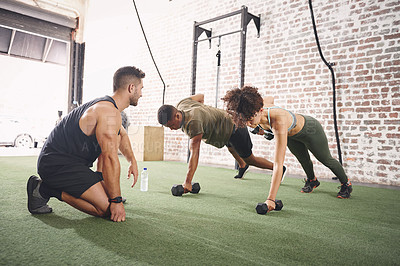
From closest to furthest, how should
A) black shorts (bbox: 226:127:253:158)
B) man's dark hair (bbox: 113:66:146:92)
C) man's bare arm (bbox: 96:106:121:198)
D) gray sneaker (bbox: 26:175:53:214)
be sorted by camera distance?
man's bare arm (bbox: 96:106:121:198) → gray sneaker (bbox: 26:175:53:214) → man's dark hair (bbox: 113:66:146:92) → black shorts (bbox: 226:127:253:158)

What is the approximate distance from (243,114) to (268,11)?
3510mm

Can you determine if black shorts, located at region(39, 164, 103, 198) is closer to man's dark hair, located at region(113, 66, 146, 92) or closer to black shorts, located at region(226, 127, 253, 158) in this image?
man's dark hair, located at region(113, 66, 146, 92)

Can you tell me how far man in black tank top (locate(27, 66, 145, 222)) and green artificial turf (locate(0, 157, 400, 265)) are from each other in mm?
91

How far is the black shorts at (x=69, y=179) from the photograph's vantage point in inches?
64.1

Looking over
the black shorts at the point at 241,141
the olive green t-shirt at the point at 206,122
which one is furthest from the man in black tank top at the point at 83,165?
the black shorts at the point at 241,141

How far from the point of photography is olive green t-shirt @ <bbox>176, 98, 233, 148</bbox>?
8.19ft

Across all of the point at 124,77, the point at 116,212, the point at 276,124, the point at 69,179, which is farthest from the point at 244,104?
the point at 69,179

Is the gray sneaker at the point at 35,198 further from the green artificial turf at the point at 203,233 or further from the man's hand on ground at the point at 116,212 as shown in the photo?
the man's hand on ground at the point at 116,212

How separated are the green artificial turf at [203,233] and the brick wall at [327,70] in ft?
4.86

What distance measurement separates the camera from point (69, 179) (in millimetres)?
1631

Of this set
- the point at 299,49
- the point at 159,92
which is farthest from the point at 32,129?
the point at 299,49

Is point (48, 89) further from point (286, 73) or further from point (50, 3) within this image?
point (286, 73)

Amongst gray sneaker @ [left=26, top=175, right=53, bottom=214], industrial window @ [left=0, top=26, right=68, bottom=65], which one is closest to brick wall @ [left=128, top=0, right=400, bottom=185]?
gray sneaker @ [left=26, top=175, right=53, bottom=214]

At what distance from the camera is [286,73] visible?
4.51 m
